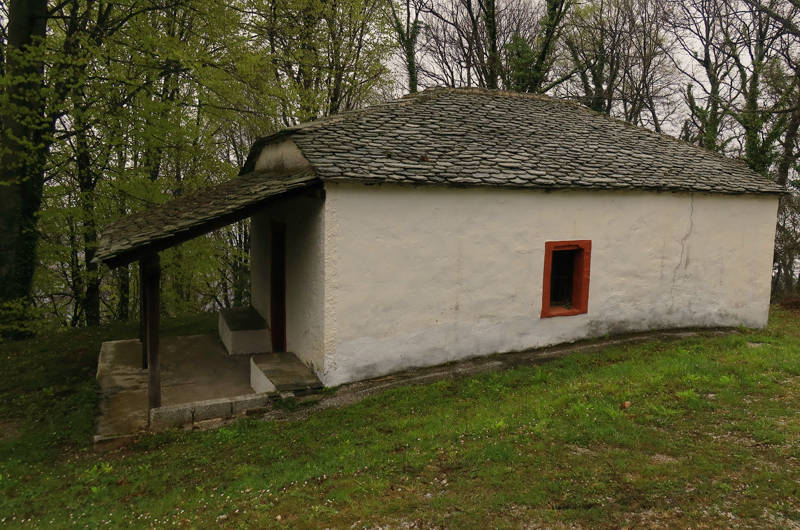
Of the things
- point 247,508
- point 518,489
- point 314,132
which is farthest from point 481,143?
point 247,508

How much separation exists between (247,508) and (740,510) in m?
3.88

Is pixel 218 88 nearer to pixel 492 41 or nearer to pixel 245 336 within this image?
pixel 245 336

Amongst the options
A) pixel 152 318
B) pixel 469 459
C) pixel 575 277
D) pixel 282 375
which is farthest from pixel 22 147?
pixel 575 277

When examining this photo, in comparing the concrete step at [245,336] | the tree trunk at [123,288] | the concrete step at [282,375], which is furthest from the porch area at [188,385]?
the tree trunk at [123,288]

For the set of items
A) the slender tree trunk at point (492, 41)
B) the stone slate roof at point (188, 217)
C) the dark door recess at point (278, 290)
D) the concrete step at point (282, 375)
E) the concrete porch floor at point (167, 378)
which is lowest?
the concrete porch floor at point (167, 378)

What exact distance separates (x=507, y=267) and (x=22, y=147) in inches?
372

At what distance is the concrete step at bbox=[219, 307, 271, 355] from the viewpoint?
9.41 m

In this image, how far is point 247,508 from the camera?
4.46 metres

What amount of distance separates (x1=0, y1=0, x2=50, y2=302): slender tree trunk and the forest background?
0.04 m

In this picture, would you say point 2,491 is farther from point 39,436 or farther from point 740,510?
point 740,510

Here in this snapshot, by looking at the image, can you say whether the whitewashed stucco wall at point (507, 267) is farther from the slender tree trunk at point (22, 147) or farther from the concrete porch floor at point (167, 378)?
the slender tree trunk at point (22, 147)

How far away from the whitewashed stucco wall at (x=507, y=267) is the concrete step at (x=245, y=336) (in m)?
2.72

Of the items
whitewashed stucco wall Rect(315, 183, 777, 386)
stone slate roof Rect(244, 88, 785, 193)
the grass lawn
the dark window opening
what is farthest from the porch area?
the dark window opening

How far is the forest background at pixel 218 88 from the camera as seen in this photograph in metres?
10.3
